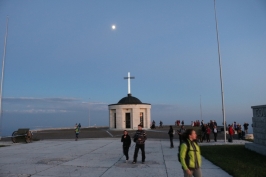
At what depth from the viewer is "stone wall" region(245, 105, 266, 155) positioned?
1284 centimetres

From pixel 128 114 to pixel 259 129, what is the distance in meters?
26.0

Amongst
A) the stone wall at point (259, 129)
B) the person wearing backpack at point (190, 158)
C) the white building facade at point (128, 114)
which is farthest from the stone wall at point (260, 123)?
the white building facade at point (128, 114)

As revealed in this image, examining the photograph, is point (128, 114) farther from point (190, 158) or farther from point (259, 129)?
point (190, 158)

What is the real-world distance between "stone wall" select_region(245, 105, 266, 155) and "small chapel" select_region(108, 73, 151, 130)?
24.0 metres

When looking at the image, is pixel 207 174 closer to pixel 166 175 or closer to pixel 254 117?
pixel 166 175

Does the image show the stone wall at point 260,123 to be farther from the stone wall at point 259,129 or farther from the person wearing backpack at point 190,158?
the person wearing backpack at point 190,158

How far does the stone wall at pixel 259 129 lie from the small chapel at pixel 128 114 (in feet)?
78.6

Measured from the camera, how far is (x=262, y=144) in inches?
518

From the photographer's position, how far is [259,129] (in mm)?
13711

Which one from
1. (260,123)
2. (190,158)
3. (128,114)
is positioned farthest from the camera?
(128,114)

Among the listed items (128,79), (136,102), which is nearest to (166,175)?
(136,102)

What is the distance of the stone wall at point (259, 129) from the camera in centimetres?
1284

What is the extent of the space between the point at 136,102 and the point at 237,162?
29.0 m

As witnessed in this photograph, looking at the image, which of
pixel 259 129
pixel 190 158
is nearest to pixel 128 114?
pixel 259 129
